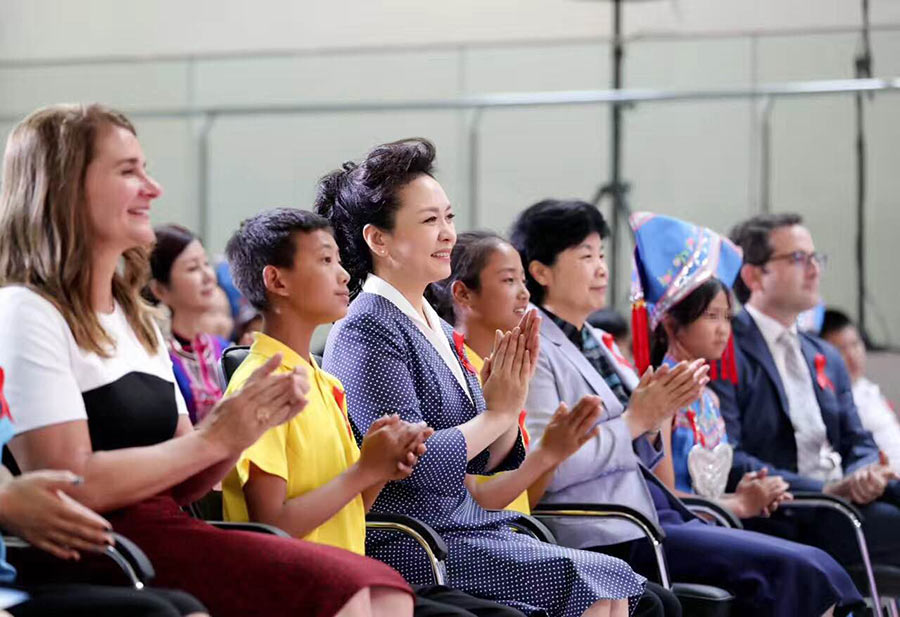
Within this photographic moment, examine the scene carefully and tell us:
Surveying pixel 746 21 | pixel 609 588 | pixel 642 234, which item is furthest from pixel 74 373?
pixel 746 21

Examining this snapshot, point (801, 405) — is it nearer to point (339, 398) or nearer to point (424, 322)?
point (424, 322)

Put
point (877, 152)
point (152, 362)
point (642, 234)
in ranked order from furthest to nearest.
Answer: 1. point (877, 152)
2. point (642, 234)
3. point (152, 362)

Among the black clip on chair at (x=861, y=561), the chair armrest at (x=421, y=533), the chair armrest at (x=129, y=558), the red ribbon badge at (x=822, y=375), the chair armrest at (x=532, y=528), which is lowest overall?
the black clip on chair at (x=861, y=561)

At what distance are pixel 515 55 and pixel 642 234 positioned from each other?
2510mm

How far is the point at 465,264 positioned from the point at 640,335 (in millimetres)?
635

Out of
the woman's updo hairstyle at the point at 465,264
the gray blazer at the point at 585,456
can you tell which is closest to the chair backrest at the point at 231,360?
the woman's updo hairstyle at the point at 465,264

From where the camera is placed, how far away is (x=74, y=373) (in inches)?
92.4

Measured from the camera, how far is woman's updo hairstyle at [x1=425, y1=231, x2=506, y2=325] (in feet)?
12.0

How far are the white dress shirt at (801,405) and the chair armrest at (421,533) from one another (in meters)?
1.86

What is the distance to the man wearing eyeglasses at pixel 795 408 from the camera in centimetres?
429

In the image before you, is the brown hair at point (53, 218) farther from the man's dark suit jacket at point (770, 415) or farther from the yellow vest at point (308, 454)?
the man's dark suit jacket at point (770, 415)

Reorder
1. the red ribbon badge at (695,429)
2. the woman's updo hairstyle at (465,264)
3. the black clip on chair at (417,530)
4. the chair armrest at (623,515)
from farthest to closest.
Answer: the red ribbon badge at (695,429) → the woman's updo hairstyle at (465,264) → the chair armrest at (623,515) → the black clip on chair at (417,530)

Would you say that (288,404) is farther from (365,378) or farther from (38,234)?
(365,378)

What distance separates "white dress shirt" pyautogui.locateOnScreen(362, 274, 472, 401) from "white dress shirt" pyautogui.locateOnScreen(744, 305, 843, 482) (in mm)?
1578
